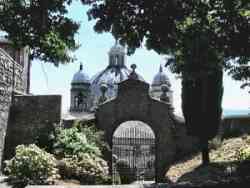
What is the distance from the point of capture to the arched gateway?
23.9m

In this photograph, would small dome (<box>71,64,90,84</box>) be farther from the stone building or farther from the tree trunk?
the tree trunk

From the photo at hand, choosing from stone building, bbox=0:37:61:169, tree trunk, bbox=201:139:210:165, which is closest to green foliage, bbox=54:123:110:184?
stone building, bbox=0:37:61:169

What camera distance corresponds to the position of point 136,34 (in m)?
8.84

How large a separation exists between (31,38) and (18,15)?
1.73ft

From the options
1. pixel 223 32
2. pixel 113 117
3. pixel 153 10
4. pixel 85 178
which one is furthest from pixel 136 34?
pixel 113 117

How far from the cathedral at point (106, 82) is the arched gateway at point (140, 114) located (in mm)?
25693

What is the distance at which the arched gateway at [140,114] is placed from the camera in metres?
23.9

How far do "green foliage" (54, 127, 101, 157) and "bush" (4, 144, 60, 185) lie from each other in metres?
2.68

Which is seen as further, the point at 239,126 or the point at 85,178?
the point at 239,126

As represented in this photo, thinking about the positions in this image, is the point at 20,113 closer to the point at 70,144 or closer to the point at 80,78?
the point at 70,144

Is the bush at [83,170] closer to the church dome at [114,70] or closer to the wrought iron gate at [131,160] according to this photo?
the wrought iron gate at [131,160]

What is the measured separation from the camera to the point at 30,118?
19328mm

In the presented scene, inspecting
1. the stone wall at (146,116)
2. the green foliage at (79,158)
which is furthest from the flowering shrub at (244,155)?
the stone wall at (146,116)

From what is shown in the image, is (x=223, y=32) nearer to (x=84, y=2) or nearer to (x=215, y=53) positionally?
(x=215, y=53)
